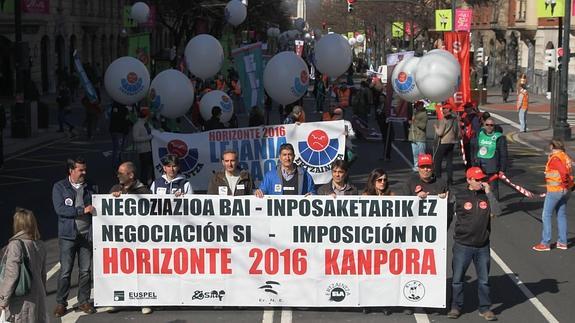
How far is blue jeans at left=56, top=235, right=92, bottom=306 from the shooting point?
8.62 metres

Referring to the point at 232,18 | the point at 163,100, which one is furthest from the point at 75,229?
the point at 232,18

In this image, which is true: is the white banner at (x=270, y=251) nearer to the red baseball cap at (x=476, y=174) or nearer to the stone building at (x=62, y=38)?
the red baseball cap at (x=476, y=174)

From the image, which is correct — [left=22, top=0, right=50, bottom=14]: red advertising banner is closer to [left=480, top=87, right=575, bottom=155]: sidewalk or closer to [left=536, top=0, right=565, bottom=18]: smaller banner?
[left=480, top=87, right=575, bottom=155]: sidewalk

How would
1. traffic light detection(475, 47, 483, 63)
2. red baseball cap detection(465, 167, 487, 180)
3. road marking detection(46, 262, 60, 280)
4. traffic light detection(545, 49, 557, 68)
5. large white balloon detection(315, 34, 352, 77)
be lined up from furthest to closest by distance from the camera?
traffic light detection(475, 47, 483, 63) < traffic light detection(545, 49, 557, 68) < large white balloon detection(315, 34, 352, 77) < road marking detection(46, 262, 60, 280) < red baseball cap detection(465, 167, 487, 180)

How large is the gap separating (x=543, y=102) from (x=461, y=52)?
23.7 meters

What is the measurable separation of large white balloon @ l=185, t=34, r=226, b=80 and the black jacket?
47.7 feet

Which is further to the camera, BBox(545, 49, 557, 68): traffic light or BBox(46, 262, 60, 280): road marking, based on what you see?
BBox(545, 49, 557, 68): traffic light

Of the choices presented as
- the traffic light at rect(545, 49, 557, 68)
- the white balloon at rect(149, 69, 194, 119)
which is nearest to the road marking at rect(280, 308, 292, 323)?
the white balloon at rect(149, 69, 194, 119)

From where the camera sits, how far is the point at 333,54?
21172 mm

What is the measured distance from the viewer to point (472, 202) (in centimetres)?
849

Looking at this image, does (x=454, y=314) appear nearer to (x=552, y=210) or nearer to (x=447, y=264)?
(x=447, y=264)

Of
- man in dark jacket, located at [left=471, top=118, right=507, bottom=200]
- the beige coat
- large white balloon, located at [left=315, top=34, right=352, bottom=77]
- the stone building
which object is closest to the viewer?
the beige coat

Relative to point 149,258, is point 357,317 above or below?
below

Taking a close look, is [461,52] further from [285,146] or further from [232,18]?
[232,18]
